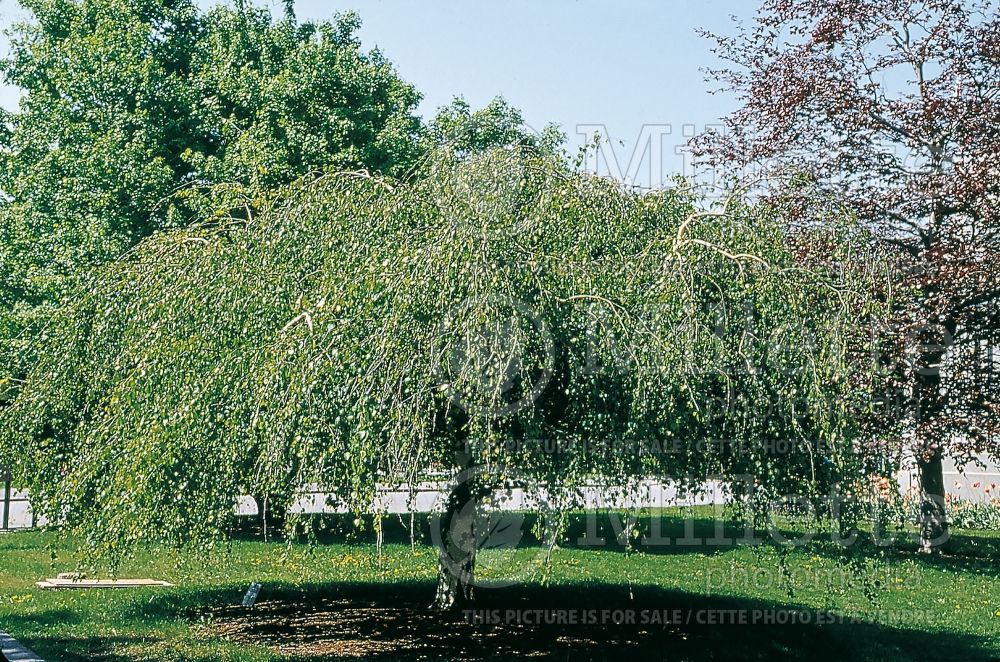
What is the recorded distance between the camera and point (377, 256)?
7.18m

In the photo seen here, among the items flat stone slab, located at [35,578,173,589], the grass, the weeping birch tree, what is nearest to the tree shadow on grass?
the grass

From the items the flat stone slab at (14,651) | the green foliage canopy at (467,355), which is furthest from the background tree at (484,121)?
the flat stone slab at (14,651)

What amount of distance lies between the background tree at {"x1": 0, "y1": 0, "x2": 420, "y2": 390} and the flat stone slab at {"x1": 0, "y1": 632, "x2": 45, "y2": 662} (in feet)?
26.9

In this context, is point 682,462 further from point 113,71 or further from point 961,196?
point 113,71

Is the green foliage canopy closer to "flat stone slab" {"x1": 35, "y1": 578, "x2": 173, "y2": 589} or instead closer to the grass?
the grass

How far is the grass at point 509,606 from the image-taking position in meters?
8.71

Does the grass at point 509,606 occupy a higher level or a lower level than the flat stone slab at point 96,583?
lower

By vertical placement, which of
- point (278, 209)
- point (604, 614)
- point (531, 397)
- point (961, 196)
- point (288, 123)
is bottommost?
point (604, 614)

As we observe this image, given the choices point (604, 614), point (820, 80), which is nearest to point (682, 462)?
point (604, 614)

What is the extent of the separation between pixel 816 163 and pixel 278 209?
34.8ft

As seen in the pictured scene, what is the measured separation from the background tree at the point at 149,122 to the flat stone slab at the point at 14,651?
821 cm

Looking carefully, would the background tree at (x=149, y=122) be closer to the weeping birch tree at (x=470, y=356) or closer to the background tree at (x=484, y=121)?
the background tree at (x=484, y=121)

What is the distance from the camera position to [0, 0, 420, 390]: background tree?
56.7ft

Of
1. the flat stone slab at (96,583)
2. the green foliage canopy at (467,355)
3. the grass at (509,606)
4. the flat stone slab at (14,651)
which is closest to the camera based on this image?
the green foliage canopy at (467,355)
